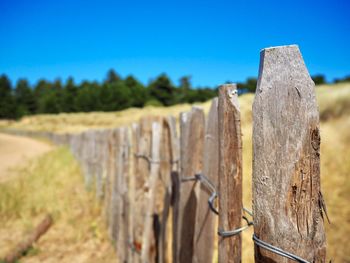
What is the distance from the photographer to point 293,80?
89cm

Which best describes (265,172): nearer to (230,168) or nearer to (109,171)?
(230,168)

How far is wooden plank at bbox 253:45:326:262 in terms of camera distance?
0.89 meters

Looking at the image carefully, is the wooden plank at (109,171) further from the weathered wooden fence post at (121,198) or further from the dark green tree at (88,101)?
the dark green tree at (88,101)

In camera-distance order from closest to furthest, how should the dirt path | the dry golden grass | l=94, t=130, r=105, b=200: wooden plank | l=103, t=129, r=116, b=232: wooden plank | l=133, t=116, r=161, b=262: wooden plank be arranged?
l=133, t=116, r=161, b=262: wooden plank → the dry golden grass → l=103, t=129, r=116, b=232: wooden plank → l=94, t=130, r=105, b=200: wooden plank → the dirt path

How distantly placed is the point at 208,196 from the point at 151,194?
1.20m

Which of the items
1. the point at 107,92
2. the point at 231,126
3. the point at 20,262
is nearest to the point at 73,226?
the point at 20,262

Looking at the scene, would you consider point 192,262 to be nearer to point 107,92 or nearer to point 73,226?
point 73,226

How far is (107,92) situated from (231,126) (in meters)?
55.8

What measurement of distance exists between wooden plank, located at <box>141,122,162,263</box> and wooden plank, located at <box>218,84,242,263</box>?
4.96ft

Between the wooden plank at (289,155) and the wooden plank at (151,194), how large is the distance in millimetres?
1791

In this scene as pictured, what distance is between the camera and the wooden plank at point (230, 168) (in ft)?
3.88

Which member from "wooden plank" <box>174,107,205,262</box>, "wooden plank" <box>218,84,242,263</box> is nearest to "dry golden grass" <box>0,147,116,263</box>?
"wooden plank" <box>174,107,205,262</box>

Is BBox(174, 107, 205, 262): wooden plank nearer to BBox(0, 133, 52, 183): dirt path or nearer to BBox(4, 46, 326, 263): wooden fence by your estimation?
BBox(4, 46, 326, 263): wooden fence

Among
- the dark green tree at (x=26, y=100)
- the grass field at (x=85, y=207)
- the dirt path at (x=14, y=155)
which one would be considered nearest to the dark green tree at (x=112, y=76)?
the dark green tree at (x=26, y=100)
